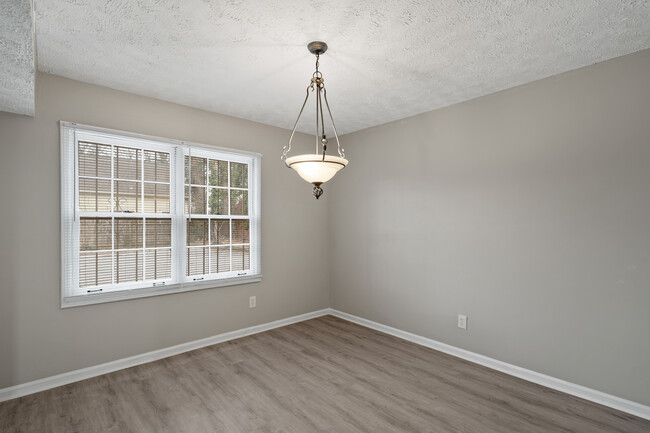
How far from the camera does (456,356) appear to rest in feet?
11.6

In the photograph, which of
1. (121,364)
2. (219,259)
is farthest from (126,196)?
(121,364)

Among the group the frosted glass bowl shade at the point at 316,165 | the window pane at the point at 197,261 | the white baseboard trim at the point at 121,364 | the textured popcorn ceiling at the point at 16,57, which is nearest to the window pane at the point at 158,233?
the window pane at the point at 197,261

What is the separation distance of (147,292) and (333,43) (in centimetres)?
289

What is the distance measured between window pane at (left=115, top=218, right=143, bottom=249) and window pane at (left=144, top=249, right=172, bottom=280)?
0.50 feet

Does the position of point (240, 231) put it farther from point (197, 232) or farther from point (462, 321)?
point (462, 321)

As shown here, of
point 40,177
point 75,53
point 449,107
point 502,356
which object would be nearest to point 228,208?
point 40,177

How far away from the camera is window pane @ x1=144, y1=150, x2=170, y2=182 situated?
3.49m

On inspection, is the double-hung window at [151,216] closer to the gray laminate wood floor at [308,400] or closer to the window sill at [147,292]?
the window sill at [147,292]

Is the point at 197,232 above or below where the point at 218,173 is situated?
below

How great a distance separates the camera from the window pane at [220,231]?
3.96 metres

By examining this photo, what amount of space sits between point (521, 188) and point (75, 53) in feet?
12.7

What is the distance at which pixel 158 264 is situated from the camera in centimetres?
355

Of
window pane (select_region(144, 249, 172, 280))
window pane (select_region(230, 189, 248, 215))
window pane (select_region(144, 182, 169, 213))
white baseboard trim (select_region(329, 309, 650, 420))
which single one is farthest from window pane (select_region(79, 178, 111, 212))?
white baseboard trim (select_region(329, 309, 650, 420))

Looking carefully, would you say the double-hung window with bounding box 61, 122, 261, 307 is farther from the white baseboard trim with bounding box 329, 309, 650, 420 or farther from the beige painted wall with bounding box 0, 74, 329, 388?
the white baseboard trim with bounding box 329, 309, 650, 420
